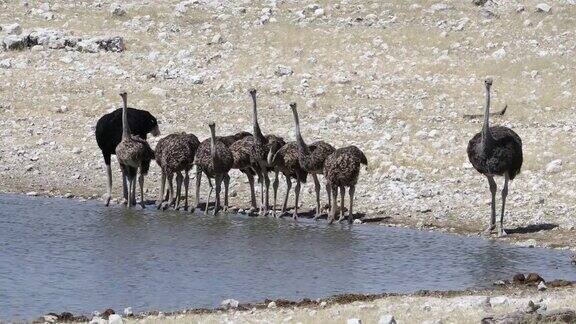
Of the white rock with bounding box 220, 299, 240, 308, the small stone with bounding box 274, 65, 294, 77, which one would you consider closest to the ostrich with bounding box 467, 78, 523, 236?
the white rock with bounding box 220, 299, 240, 308

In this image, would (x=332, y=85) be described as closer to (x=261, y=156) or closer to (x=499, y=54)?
(x=499, y=54)

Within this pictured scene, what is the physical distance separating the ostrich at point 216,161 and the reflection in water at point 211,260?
0.85 meters

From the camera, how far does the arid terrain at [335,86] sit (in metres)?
25.3

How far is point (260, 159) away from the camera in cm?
2480

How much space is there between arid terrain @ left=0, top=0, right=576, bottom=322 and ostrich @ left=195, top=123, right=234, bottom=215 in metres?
1.20

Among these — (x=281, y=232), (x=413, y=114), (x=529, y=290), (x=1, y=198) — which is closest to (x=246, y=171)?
→ (x=281, y=232)

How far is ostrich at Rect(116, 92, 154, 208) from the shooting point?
2531cm

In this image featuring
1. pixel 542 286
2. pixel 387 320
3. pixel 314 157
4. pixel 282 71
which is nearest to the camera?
pixel 387 320

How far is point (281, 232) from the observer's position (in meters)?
22.6

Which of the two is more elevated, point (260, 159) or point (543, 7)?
point (543, 7)

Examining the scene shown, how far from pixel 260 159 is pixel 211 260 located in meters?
5.05

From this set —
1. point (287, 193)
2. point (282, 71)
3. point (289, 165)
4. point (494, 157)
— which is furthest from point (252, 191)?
point (282, 71)

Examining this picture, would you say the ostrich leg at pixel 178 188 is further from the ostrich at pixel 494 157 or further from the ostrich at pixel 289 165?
the ostrich at pixel 494 157

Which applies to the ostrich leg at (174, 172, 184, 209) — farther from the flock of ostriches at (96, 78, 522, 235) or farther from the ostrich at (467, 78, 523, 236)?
the ostrich at (467, 78, 523, 236)
